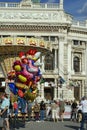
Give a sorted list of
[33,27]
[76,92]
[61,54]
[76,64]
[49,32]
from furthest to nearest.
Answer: [76,64]
[76,92]
[61,54]
[49,32]
[33,27]

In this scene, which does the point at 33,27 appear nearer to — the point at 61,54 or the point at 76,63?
the point at 61,54

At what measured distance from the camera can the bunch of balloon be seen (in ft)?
93.4

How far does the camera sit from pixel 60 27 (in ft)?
231

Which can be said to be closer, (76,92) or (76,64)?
(76,92)

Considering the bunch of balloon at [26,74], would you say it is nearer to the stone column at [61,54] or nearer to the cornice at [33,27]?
the cornice at [33,27]

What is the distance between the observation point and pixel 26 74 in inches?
1115

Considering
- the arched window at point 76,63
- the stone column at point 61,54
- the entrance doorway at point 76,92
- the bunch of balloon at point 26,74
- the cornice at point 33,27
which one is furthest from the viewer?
the arched window at point 76,63

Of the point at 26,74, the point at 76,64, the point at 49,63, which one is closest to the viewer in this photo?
the point at 26,74

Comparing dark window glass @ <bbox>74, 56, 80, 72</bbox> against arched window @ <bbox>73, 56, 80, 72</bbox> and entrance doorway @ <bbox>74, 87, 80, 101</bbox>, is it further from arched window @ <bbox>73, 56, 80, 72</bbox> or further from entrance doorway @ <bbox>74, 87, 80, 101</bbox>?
entrance doorway @ <bbox>74, 87, 80, 101</bbox>

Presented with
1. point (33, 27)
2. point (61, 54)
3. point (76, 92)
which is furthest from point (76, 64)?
point (33, 27)

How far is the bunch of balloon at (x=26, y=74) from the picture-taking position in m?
28.5

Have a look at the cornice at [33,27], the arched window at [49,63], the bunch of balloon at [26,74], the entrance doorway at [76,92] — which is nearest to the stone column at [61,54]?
the cornice at [33,27]

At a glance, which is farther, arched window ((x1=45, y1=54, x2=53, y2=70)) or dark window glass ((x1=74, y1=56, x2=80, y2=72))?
dark window glass ((x1=74, y1=56, x2=80, y2=72))

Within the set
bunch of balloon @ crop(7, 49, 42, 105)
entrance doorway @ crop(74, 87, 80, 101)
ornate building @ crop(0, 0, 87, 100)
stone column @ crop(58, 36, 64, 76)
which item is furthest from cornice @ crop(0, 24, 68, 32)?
bunch of balloon @ crop(7, 49, 42, 105)
